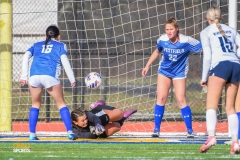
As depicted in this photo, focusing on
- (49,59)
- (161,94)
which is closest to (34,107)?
(49,59)

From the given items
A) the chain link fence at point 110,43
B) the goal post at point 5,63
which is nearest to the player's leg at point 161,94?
the chain link fence at point 110,43

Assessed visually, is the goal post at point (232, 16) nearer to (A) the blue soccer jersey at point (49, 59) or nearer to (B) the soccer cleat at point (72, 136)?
(A) the blue soccer jersey at point (49, 59)

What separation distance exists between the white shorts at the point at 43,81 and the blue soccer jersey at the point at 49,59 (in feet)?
0.19

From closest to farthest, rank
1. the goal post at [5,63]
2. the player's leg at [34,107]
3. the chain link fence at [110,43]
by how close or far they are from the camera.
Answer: the player's leg at [34,107], the goal post at [5,63], the chain link fence at [110,43]

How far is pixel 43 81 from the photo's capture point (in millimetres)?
10516

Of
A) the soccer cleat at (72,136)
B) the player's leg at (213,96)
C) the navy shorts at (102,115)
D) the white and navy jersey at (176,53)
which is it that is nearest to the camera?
the player's leg at (213,96)

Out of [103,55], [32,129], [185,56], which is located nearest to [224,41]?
[185,56]

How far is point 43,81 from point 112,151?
2.27 metres

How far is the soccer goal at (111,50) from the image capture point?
48.1 feet

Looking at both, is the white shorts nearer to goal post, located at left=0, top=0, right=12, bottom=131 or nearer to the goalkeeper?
the goalkeeper

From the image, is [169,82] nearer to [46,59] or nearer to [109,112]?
[109,112]

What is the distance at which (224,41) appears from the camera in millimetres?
8539

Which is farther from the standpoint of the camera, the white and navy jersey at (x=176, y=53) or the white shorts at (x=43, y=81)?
the white and navy jersey at (x=176, y=53)

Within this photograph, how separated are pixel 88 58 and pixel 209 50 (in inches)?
277
